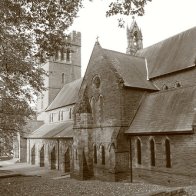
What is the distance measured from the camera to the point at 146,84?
2412 cm

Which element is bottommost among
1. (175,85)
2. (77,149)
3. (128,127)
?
(77,149)

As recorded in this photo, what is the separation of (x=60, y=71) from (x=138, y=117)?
26498 mm

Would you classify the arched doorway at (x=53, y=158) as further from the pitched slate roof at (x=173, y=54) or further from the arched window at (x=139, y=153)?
the pitched slate roof at (x=173, y=54)

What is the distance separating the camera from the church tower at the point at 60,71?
44.1 metres

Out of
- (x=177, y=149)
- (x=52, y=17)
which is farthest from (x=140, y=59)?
(x=52, y=17)

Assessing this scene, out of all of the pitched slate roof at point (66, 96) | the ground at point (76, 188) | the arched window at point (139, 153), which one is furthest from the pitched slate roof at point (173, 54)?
the pitched slate roof at point (66, 96)

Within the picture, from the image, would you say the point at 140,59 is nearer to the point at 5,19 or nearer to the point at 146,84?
the point at 146,84

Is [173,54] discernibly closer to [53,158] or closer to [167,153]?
[167,153]

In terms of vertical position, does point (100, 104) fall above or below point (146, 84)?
below

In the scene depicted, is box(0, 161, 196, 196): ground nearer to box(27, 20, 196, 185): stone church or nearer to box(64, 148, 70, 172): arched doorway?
box(27, 20, 196, 185): stone church

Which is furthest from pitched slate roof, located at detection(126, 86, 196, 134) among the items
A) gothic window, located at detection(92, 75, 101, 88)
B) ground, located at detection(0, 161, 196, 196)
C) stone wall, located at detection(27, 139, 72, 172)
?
stone wall, located at detection(27, 139, 72, 172)

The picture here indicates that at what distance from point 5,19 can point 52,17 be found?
194cm

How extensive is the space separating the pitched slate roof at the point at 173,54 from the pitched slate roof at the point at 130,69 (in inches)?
38.3

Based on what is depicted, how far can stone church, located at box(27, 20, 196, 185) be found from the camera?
17.8m
